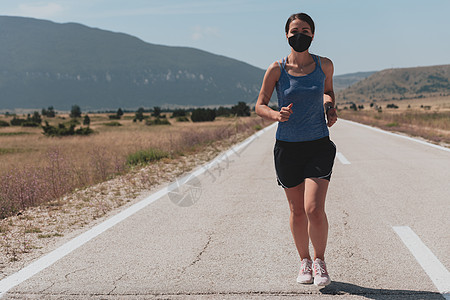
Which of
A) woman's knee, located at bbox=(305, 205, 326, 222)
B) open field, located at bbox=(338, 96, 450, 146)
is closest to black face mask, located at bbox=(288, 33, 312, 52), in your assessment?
woman's knee, located at bbox=(305, 205, 326, 222)

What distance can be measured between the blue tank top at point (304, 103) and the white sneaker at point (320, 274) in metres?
1.05

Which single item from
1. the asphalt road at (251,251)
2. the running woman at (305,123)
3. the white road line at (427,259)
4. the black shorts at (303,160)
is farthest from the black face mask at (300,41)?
the white road line at (427,259)

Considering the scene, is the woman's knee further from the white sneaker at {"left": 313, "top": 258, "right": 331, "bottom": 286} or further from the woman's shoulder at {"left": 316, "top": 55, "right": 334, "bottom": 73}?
the woman's shoulder at {"left": 316, "top": 55, "right": 334, "bottom": 73}

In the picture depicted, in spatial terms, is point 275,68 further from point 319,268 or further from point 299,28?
point 319,268

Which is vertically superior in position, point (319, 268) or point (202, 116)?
point (319, 268)

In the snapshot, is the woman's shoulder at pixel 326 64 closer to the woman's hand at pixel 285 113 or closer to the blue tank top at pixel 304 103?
the blue tank top at pixel 304 103

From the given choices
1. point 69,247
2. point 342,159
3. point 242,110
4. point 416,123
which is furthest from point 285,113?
point 416,123

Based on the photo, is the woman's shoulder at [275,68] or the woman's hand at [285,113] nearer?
the woman's hand at [285,113]

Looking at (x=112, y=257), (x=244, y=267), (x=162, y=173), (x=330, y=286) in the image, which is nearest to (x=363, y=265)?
(x=330, y=286)

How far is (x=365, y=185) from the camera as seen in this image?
30.5 feet

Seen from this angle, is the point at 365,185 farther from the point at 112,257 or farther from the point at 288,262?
the point at 112,257

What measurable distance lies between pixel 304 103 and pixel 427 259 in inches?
83.1

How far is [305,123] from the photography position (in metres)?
3.92

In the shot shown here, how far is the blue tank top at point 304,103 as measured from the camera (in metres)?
3.88
